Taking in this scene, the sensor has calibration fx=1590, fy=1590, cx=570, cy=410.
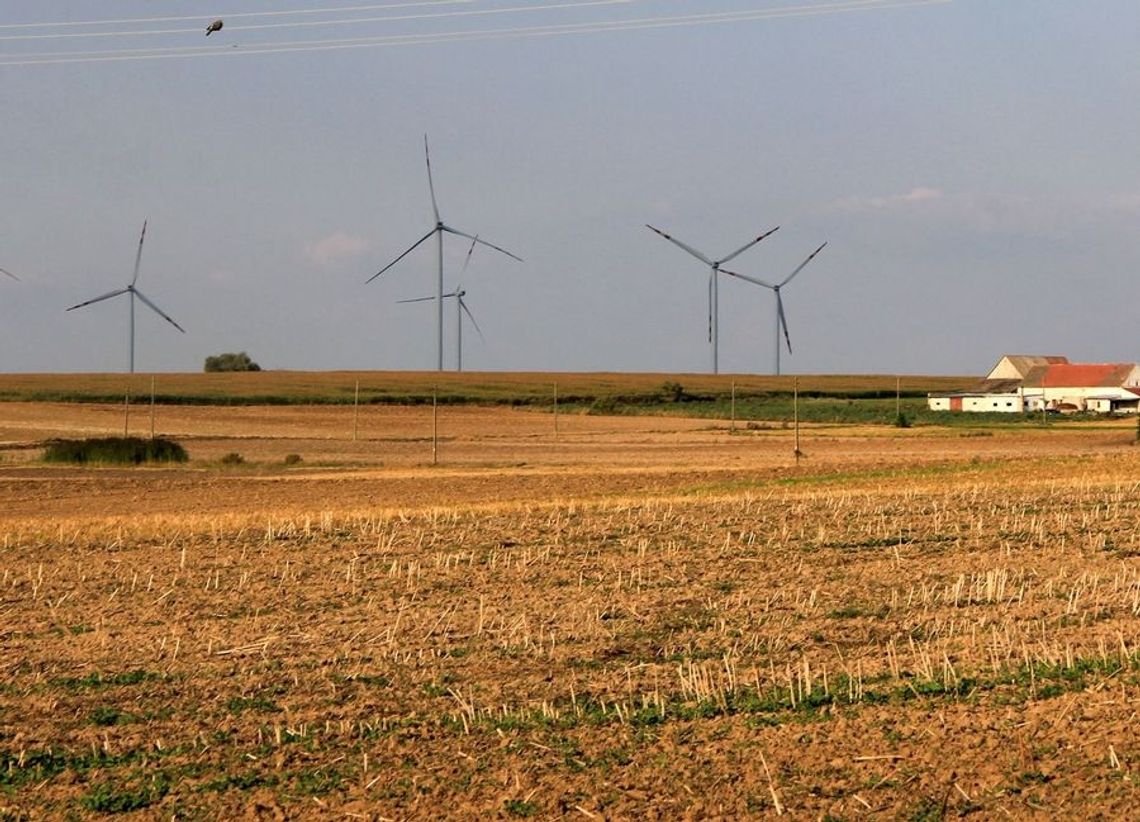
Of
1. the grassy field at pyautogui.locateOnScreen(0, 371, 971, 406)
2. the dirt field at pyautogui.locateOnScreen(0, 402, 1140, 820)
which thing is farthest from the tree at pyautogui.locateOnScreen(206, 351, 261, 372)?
the dirt field at pyautogui.locateOnScreen(0, 402, 1140, 820)

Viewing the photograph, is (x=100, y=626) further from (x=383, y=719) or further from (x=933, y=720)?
(x=933, y=720)

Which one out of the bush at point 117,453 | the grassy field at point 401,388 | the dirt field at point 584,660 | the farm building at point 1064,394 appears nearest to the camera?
the dirt field at point 584,660

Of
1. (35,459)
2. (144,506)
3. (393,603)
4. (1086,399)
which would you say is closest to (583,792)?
(393,603)

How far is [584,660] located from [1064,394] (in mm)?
116779

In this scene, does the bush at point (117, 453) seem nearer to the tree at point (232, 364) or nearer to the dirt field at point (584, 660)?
the dirt field at point (584, 660)

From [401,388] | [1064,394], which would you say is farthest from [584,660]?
[1064,394]

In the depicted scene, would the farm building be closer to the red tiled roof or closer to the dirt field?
the red tiled roof

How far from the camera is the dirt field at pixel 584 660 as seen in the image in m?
10.9

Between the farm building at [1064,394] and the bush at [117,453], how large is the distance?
73.8 metres

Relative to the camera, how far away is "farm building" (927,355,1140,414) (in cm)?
12006

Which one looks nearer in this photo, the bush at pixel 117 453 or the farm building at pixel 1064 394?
the bush at pixel 117 453

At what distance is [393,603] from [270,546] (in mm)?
7057

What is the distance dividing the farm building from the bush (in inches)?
2904

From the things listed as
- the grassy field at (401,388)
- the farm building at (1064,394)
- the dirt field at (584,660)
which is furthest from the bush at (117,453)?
the farm building at (1064,394)
